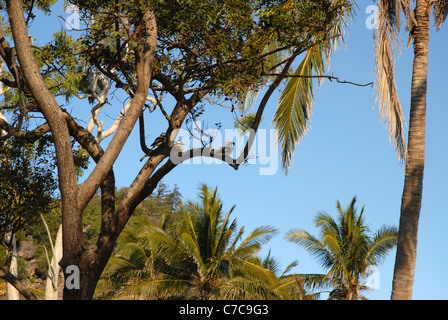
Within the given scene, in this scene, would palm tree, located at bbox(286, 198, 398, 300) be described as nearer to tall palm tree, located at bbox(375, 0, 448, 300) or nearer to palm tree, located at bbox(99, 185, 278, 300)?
palm tree, located at bbox(99, 185, 278, 300)

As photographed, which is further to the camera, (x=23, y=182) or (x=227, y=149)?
(x=23, y=182)

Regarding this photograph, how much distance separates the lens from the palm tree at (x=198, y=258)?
753 inches

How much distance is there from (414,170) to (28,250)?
44412 millimetres

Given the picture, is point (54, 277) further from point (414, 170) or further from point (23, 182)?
point (414, 170)

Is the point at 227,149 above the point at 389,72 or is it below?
below

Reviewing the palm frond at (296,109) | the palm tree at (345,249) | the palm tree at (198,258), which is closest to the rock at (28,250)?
the palm tree at (198,258)

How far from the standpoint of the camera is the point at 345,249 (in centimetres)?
1897

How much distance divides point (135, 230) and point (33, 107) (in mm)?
12719

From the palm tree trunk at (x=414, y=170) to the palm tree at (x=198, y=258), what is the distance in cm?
997

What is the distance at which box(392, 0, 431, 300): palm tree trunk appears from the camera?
27.9 ft

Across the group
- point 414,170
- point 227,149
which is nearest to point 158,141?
point 227,149

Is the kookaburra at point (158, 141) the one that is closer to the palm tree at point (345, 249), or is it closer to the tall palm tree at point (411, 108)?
the tall palm tree at point (411, 108)

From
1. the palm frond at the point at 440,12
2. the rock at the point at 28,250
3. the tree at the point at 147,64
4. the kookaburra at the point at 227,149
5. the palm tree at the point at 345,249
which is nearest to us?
the tree at the point at 147,64
